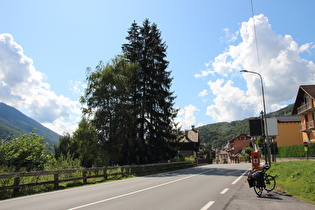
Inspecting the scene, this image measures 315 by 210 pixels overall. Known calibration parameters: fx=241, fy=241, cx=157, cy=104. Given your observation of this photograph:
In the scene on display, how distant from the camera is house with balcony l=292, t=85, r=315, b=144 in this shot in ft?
A: 129

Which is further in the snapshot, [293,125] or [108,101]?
[293,125]

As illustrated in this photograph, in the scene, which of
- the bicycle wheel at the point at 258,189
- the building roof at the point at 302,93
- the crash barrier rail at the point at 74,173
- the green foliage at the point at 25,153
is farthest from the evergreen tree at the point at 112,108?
the building roof at the point at 302,93

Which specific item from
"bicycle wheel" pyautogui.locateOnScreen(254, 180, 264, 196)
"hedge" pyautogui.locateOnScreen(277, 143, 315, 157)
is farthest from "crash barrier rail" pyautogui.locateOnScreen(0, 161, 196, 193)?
"hedge" pyautogui.locateOnScreen(277, 143, 315, 157)

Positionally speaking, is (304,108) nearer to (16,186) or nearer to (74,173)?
(74,173)

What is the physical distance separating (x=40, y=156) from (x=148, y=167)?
34.8 feet

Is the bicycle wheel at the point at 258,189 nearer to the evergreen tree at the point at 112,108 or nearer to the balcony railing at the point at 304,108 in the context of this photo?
the evergreen tree at the point at 112,108

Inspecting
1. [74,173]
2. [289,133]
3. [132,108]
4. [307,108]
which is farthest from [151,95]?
[289,133]

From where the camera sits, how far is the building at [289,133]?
53719 millimetres

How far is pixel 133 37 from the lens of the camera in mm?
32656

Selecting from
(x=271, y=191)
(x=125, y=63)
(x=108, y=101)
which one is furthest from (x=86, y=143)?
(x=271, y=191)

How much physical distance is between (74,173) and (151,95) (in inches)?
674

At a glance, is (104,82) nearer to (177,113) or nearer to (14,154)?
(177,113)

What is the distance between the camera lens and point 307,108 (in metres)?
40.4

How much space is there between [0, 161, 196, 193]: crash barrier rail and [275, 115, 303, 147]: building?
99.2 ft
